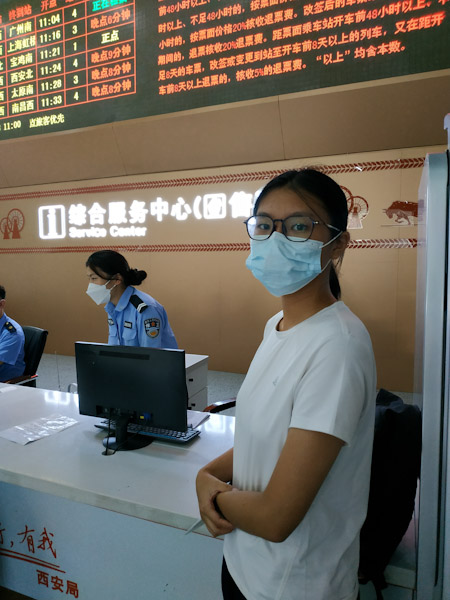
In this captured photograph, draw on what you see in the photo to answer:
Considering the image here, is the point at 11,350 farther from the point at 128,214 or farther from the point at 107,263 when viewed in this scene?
the point at 128,214

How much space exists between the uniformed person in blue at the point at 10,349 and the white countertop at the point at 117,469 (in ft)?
3.43

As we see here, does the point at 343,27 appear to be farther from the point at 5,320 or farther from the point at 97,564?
the point at 97,564

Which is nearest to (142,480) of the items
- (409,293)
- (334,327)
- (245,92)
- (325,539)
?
(325,539)

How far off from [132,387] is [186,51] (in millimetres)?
3173

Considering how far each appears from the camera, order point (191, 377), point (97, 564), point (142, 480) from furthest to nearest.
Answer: point (191, 377), point (97, 564), point (142, 480)

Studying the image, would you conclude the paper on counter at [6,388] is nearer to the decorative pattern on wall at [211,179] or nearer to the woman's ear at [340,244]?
the woman's ear at [340,244]

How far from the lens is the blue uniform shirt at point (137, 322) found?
232 cm

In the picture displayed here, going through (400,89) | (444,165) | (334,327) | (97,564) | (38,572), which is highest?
(400,89)

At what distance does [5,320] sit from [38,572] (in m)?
1.68

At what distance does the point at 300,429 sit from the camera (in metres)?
0.65

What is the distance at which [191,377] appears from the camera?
261 cm

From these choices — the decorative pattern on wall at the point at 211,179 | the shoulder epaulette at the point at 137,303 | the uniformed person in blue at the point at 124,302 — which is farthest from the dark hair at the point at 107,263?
the decorative pattern on wall at the point at 211,179

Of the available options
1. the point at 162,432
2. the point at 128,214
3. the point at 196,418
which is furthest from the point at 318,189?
the point at 128,214

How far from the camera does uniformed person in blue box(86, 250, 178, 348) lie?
2.33 meters
